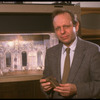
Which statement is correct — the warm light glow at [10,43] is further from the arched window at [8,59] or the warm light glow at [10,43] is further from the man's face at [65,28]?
the man's face at [65,28]

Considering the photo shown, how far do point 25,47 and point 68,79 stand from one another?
78cm

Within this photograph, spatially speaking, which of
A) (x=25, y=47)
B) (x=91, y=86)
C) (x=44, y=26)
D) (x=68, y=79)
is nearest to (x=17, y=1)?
(x=44, y=26)

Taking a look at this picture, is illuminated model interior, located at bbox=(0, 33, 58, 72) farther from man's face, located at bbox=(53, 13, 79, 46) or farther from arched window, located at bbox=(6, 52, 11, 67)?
man's face, located at bbox=(53, 13, 79, 46)

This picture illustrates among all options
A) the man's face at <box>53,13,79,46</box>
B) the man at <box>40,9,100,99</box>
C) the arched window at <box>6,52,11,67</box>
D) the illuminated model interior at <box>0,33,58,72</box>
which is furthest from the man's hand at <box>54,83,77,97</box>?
the arched window at <box>6,52,11,67</box>

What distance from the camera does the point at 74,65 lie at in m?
1.35

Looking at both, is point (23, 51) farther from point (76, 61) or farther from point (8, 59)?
point (76, 61)

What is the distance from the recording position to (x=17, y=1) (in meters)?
1.75

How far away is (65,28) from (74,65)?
0.89 ft

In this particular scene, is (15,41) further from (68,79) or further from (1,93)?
(68,79)

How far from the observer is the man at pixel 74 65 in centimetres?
127

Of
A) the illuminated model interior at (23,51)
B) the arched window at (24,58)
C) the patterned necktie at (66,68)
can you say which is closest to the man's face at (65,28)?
the patterned necktie at (66,68)

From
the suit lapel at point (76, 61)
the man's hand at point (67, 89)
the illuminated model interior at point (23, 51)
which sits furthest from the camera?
the illuminated model interior at point (23, 51)

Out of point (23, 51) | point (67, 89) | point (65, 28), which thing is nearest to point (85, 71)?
point (67, 89)

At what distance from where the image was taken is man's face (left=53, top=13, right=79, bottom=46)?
1.36 meters
